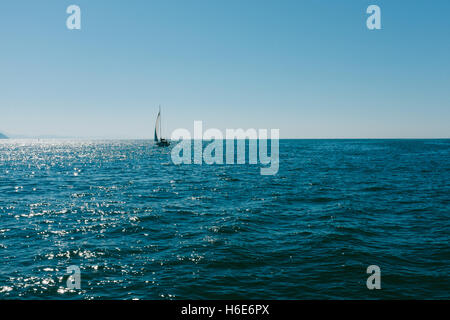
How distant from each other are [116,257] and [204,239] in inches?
207

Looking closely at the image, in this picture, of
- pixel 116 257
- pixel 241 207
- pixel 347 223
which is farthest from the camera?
pixel 241 207

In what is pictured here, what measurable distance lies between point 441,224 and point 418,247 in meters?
5.86

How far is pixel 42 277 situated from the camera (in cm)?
1329

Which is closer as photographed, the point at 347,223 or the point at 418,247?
the point at 418,247

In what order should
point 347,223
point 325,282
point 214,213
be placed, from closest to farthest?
point 325,282 → point 347,223 → point 214,213

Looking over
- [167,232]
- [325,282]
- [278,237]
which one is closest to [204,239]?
[167,232]

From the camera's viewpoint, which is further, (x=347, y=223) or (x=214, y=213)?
(x=214, y=213)

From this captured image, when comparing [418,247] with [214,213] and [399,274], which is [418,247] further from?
[214,213]

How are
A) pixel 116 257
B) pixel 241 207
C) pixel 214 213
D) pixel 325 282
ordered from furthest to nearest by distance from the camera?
pixel 241 207
pixel 214 213
pixel 116 257
pixel 325 282
